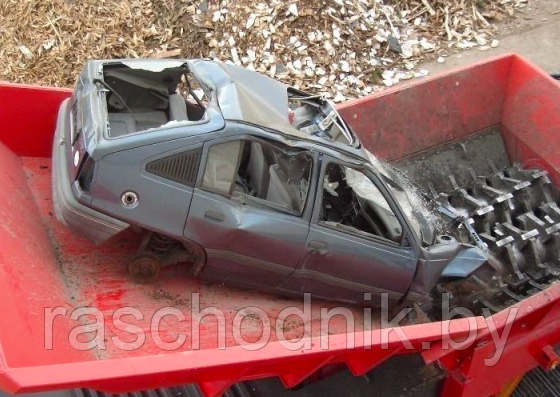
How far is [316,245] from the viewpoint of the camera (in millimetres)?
4527

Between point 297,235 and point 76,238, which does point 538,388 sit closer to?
point 297,235

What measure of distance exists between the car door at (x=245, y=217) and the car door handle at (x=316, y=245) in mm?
56

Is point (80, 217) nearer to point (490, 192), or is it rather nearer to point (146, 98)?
point (146, 98)

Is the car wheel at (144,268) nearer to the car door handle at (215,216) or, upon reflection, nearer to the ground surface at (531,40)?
the car door handle at (215,216)

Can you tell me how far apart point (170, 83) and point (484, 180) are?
291 centimetres

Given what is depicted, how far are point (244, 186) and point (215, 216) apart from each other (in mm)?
413

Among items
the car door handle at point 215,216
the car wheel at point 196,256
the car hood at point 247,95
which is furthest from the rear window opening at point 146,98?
the car wheel at point 196,256

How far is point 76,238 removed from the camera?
456 centimetres

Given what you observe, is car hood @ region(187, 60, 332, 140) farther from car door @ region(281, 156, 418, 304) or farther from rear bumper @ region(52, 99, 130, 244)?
rear bumper @ region(52, 99, 130, 244)

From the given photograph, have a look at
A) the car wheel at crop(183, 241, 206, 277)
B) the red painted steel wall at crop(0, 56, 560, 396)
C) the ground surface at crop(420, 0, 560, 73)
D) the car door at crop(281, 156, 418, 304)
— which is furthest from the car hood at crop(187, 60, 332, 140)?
the ground surface at crop(420, 0, 560, 73)

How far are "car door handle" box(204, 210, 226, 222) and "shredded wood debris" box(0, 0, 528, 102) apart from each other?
4.15m

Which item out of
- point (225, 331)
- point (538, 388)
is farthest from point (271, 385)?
point (538, 388)

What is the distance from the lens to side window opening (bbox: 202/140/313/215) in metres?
4.38

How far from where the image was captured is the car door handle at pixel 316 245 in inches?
177
